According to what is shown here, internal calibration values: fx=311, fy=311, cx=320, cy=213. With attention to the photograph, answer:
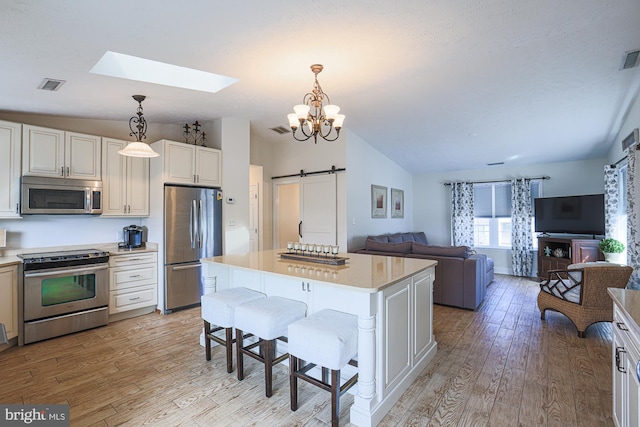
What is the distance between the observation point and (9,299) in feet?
10.1

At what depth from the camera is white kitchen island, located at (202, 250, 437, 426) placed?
1.95 meters

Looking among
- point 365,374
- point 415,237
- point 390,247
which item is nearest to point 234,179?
point 390,247

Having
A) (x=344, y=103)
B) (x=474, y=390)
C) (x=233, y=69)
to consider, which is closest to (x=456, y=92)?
(x=344, y=103)

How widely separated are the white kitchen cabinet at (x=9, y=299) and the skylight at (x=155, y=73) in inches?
85.1

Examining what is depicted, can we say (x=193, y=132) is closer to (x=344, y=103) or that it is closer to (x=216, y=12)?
(x=344, y=103)

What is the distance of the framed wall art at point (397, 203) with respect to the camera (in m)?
7.06

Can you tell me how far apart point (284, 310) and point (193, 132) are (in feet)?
12.5

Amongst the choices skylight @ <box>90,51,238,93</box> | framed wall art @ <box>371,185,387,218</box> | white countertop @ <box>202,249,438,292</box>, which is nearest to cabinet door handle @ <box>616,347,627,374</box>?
white countertop @ <box>202,249,438,292</box>

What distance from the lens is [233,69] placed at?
9.95 feet

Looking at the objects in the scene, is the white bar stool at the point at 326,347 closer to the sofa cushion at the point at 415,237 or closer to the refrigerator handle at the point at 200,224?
the refrigerator handle at the point at 200,224

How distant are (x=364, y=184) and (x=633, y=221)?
12.2ft

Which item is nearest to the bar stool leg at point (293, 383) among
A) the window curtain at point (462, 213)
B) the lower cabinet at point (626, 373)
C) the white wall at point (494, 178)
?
the lower cabinet at point (626, 373)

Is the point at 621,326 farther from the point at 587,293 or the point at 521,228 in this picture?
the point at 521,228

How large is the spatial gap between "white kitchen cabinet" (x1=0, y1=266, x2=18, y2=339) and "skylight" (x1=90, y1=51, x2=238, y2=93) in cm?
216
